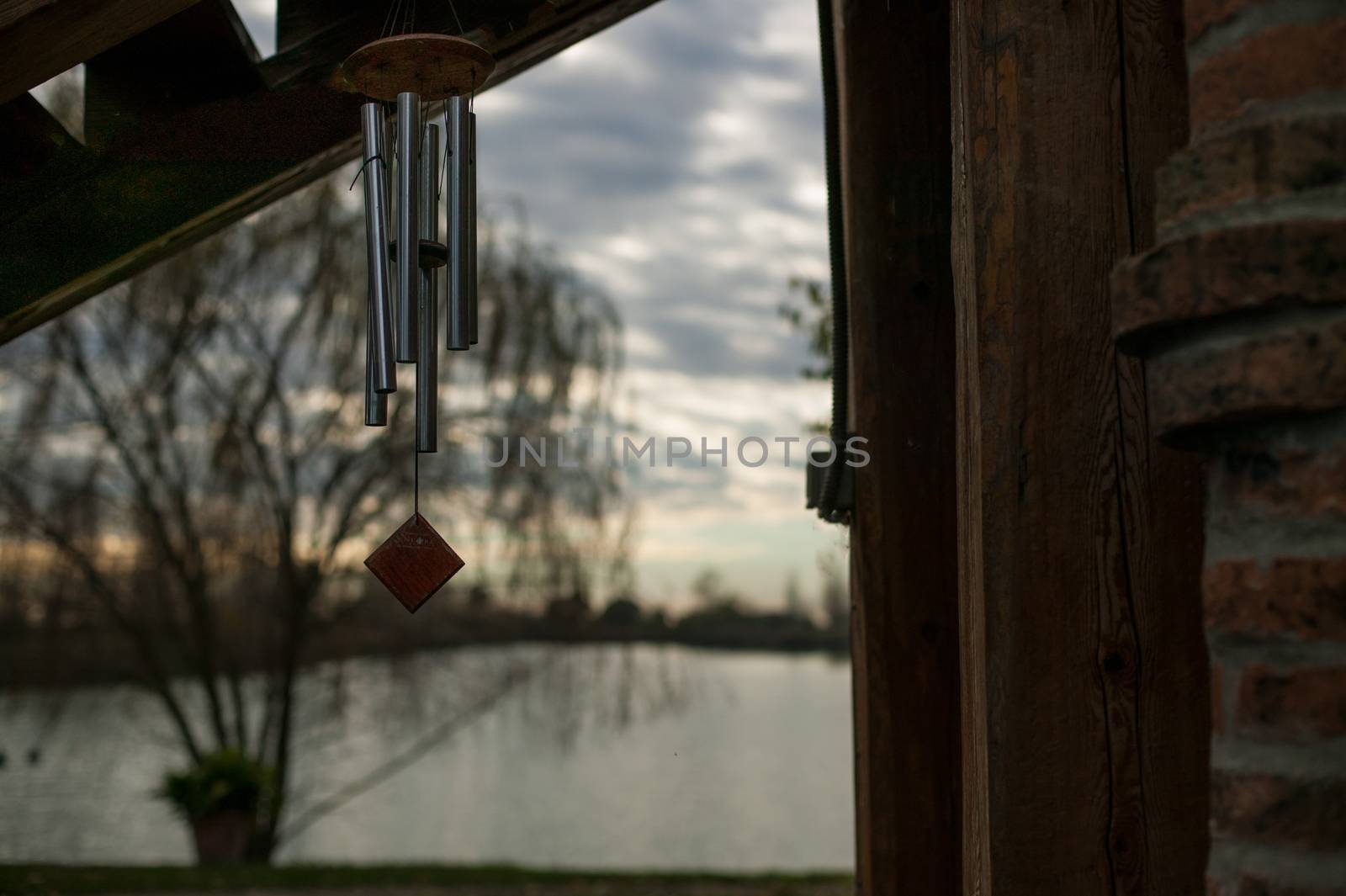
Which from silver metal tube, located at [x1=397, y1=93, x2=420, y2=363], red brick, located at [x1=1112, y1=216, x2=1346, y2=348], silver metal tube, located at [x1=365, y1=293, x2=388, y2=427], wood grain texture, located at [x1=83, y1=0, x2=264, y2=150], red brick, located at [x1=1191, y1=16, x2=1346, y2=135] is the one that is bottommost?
red brick, located at [x1=1112, y1=216, x2=1346, y2=348]

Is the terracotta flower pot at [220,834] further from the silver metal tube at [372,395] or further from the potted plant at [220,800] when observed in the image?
the silver metal tube at [372,395]

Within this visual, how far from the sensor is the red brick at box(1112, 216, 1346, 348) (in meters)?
1.03

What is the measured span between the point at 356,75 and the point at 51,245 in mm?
769

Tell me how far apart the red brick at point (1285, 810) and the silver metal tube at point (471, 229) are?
1.46m

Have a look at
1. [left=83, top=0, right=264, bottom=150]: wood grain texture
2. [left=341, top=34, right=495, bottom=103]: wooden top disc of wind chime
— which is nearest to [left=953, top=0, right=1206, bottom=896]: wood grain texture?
[left=341, top=34, right=495, bottom=103]: wooden top disc of wind chime

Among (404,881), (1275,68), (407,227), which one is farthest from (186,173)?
(404,881)

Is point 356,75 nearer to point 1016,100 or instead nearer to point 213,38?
point 213,38

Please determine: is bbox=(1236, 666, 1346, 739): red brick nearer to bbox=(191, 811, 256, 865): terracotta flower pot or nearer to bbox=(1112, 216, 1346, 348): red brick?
bbox=(1112, 216, 1346, 348): red brick

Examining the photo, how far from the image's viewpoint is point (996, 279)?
4.74 ft

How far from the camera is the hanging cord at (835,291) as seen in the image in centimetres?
228

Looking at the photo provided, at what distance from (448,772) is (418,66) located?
28.8 ft

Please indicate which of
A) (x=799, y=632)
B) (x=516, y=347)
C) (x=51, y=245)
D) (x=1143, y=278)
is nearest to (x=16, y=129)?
(x=51, y=245)

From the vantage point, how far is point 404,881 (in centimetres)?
680

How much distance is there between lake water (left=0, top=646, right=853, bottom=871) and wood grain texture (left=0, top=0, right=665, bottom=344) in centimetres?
532
